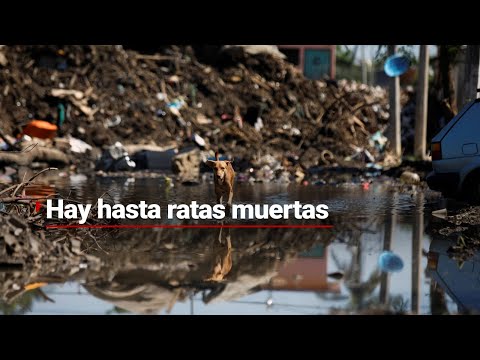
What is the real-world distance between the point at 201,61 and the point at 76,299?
33.5m

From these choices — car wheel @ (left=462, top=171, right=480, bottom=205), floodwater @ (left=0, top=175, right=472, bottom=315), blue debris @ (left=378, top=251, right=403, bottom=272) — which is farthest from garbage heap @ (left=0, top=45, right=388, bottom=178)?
blue debris @ (left=378, top=251, right=403, bottom=272)

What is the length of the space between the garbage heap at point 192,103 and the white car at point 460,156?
45.5 ft

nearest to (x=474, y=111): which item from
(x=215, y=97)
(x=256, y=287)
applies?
(x=256, y=287)

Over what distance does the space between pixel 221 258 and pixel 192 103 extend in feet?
88.2

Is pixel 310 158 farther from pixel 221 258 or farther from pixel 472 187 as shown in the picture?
pixel 221 258

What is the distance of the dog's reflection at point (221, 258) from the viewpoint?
672 cm

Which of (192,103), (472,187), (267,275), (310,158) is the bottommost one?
(267,275)

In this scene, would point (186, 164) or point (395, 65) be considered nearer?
point (186, 164)

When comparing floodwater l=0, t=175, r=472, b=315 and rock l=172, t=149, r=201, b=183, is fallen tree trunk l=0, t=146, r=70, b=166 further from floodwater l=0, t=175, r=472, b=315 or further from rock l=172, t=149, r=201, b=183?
floodwater l=0, t=175, r=472, b=315

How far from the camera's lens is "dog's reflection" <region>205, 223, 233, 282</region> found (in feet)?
22.0

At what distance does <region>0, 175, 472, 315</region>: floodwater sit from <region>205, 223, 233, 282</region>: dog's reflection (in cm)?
1

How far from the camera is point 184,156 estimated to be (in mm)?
23953

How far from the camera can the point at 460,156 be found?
1185cm

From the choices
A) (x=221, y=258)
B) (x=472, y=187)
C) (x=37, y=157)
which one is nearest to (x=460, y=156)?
(x=472, y=187)
